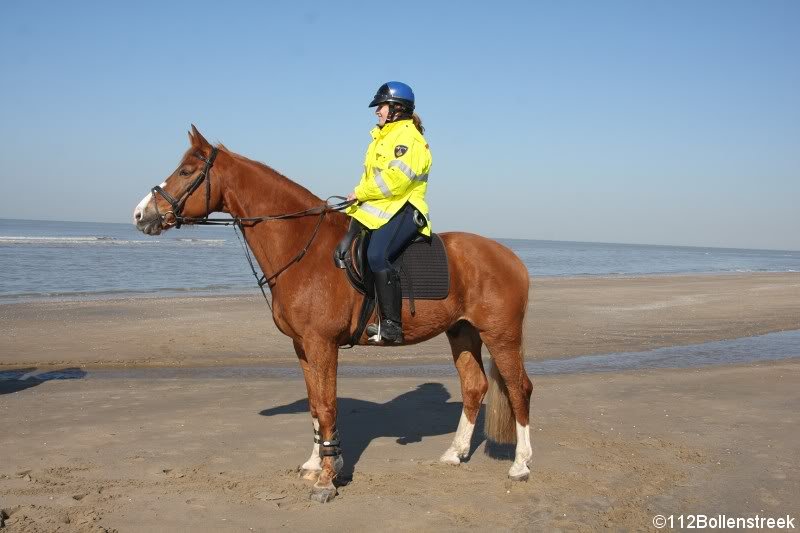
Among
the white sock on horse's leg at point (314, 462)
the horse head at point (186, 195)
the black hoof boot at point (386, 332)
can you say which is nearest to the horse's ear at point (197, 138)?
the horse head at point (186, 195)

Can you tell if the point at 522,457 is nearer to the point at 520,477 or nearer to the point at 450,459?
the point at 520,477

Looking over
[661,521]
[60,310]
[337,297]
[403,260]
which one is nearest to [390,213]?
[403,260]

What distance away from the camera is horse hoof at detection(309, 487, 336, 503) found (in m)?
5.40

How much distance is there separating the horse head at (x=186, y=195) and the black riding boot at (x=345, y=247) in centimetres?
110

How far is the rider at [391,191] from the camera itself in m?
5.57

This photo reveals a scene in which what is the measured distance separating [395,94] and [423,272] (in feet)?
5.04

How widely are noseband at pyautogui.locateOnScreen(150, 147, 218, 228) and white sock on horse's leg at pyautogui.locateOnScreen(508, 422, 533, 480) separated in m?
3.43

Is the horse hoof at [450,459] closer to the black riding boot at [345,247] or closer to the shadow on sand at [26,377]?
the black riding boot at [345,247]

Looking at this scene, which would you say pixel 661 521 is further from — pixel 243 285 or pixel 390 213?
pixel 243 285

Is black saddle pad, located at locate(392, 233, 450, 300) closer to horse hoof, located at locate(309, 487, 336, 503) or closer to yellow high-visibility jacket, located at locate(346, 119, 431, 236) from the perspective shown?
yellow high-visibility jacket, located at locate(346, 119, 431, 236)

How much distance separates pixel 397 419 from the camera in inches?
316

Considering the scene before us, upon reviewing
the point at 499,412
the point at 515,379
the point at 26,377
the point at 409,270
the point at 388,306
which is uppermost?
the point at 409,270

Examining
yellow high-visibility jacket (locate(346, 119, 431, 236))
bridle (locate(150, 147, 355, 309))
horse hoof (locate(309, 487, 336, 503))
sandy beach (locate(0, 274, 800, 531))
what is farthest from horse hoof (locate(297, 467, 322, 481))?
yellow high-visibility jacket (locate(346, 119, 431, 236))

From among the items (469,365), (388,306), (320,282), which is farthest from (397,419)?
(320,282)
